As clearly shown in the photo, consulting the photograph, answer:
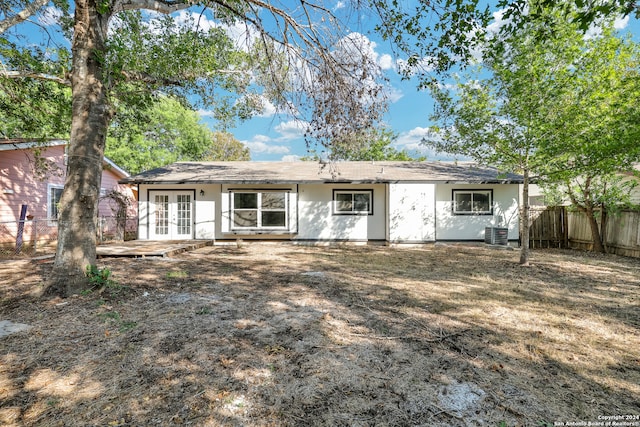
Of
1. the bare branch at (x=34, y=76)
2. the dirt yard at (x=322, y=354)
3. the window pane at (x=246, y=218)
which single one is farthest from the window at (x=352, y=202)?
the bare branch at (x=34, y=76)

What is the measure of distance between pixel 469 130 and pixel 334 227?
6162 millimetres

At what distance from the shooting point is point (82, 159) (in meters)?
4.41

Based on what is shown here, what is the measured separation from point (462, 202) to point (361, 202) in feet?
12.9

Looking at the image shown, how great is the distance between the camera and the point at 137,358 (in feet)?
8.75

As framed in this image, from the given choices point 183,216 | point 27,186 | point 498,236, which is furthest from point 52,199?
point 498,236

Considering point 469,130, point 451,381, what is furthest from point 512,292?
point 469,130

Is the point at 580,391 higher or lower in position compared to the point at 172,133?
lower

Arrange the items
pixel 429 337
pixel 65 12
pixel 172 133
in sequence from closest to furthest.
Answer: pixel 429 337 → pixel 65 12 → pixel 172 133

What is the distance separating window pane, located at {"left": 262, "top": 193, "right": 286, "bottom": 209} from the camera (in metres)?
11.5

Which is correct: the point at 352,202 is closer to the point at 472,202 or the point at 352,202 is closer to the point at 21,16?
the point at 472,202

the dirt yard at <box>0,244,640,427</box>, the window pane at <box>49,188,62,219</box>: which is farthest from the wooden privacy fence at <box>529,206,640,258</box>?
the window pane at <box>49,188,62,219</box>

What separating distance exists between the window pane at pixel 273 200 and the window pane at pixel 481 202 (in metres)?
7.42

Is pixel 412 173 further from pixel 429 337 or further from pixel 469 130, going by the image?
pixel 429 337

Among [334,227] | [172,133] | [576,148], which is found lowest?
[334,227]
